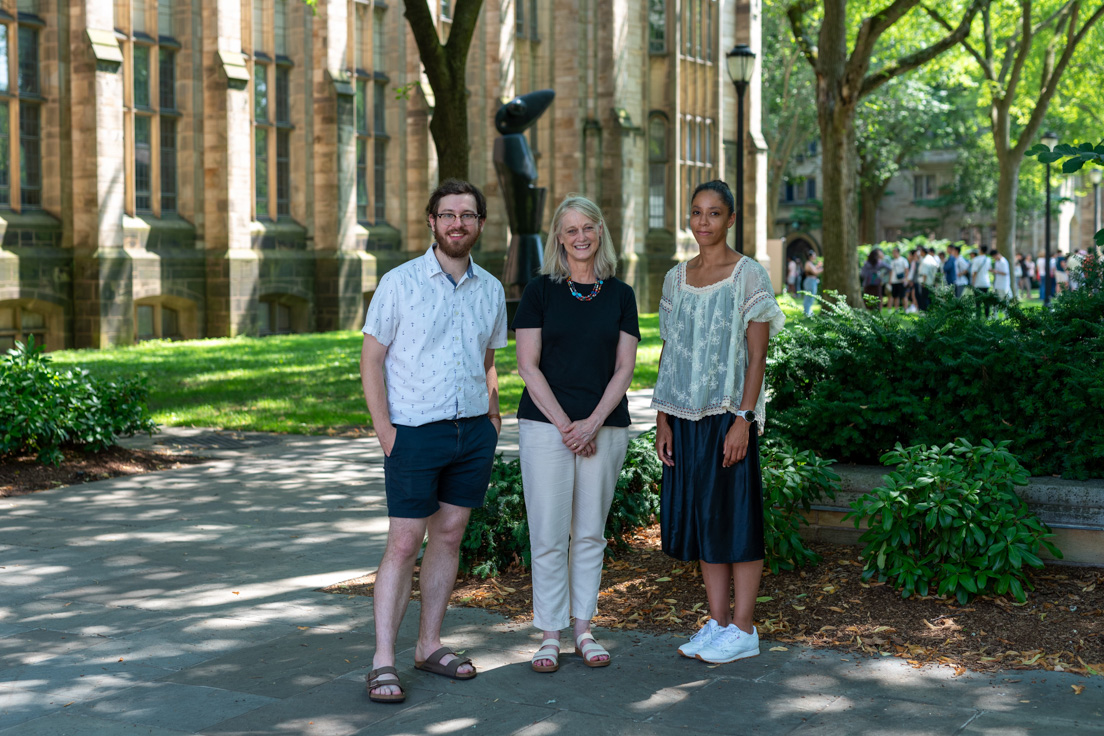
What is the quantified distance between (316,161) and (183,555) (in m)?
21.7

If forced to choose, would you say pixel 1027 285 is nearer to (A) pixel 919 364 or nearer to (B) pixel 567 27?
(B) pixel 567 27

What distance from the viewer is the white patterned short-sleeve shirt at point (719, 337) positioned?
16.4ft

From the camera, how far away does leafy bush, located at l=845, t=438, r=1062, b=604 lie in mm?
5477

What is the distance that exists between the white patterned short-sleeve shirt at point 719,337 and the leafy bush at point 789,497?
1.08 m

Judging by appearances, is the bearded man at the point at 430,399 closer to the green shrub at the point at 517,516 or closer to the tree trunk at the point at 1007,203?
the green shrub at the point at 517,516

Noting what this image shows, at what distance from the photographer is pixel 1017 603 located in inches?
215

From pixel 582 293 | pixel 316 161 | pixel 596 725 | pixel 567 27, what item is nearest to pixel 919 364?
pixel 582 293

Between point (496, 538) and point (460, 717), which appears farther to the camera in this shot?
point (496, 538)

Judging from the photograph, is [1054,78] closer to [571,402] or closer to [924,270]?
[924,270]

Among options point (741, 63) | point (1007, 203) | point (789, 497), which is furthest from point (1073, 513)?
point (1007, 203)

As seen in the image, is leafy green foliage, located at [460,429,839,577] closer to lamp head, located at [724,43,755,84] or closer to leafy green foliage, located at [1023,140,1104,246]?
leafy green foliage, located at [1023,140,1104,246]

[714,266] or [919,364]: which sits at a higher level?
[714,266]

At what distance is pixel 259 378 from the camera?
16.9 m

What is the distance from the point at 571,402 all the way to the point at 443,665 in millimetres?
1159
